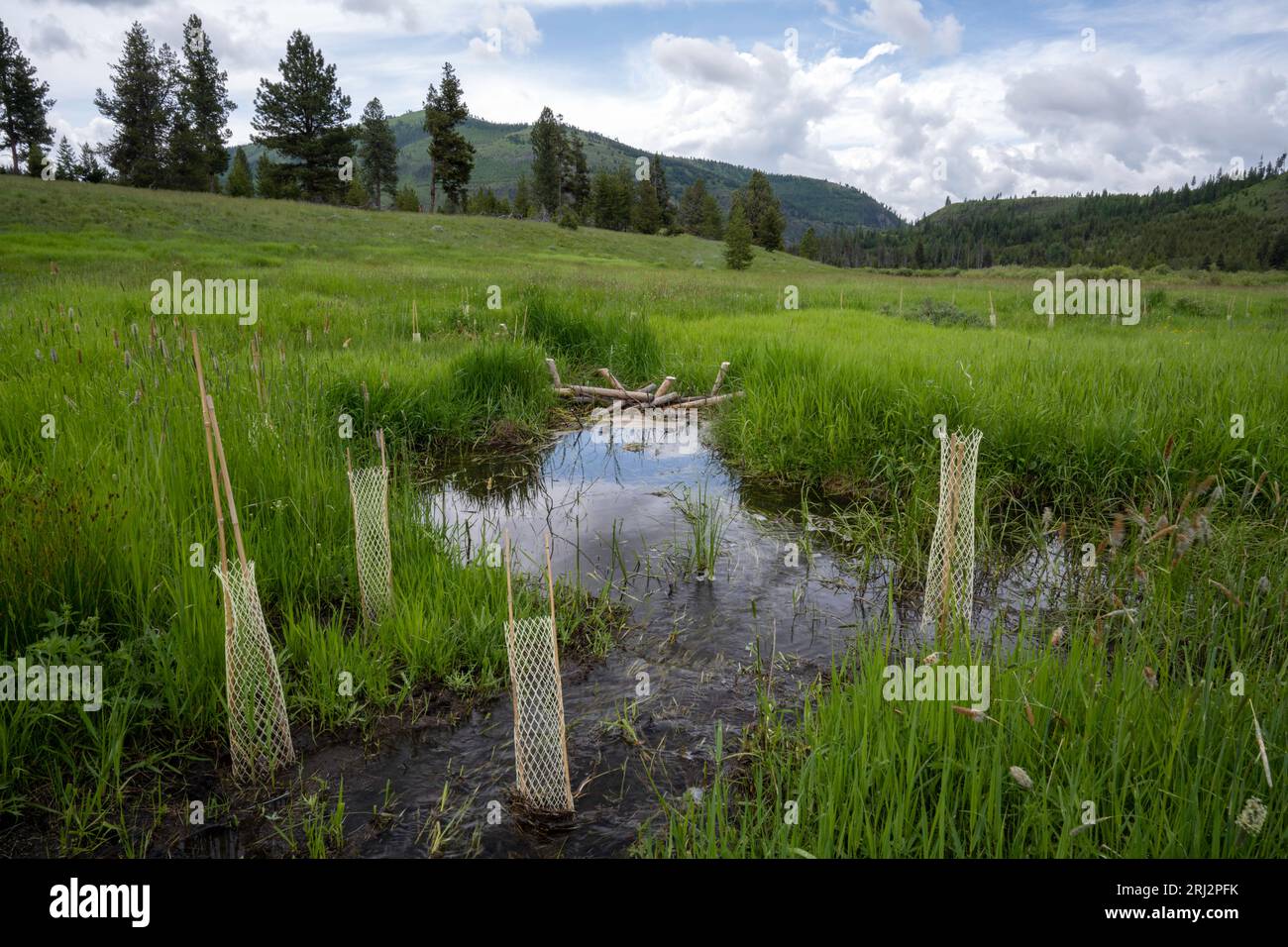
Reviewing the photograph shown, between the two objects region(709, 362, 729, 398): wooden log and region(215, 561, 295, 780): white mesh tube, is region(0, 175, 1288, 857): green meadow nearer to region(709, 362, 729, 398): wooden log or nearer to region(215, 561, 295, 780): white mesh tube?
region(215, 561, 295, 780): white mesh tube

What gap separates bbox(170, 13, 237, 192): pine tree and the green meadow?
64113mm

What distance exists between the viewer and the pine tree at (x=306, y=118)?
6016 centimetres

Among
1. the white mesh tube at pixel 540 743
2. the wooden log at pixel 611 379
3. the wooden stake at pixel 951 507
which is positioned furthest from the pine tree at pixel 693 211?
the white mesh tube at pixel 540 743

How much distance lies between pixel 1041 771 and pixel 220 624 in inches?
137

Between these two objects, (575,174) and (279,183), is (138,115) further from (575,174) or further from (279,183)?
(575,174)

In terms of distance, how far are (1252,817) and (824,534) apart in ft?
12.4

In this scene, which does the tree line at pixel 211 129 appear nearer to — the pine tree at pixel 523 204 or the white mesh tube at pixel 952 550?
the pine tree at pixel 523 204

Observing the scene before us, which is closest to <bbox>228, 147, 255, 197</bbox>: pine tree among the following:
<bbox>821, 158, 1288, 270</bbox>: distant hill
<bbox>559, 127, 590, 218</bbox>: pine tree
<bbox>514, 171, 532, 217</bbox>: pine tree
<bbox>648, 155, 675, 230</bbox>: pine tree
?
<bbox>514, 171, 532, 217</bbox>: pine tree

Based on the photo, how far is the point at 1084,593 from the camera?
4.09m

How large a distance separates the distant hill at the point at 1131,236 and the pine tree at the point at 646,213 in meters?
55.5

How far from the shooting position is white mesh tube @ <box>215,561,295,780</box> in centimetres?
277

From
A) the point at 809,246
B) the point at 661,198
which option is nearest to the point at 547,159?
the point at 661,198

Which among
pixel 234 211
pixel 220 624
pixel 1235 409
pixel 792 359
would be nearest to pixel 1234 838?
pixel 220 624
